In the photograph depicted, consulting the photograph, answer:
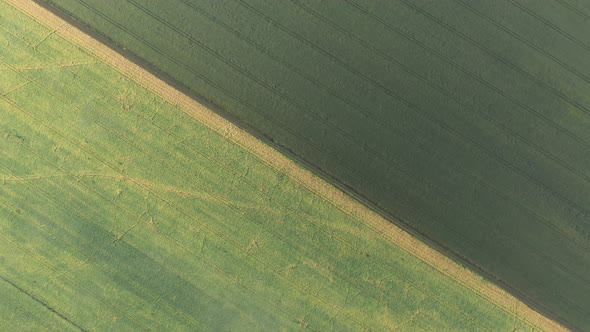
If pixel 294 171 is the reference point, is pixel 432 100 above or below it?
above

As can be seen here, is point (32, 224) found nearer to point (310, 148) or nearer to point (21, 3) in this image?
point (21, 3)

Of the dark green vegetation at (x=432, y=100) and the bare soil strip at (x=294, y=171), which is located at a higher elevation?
the dark green vegetation at (x=432, y=100)

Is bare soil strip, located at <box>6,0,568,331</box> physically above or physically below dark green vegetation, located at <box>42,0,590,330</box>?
below

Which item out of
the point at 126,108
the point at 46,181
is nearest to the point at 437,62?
the point at 126,108
